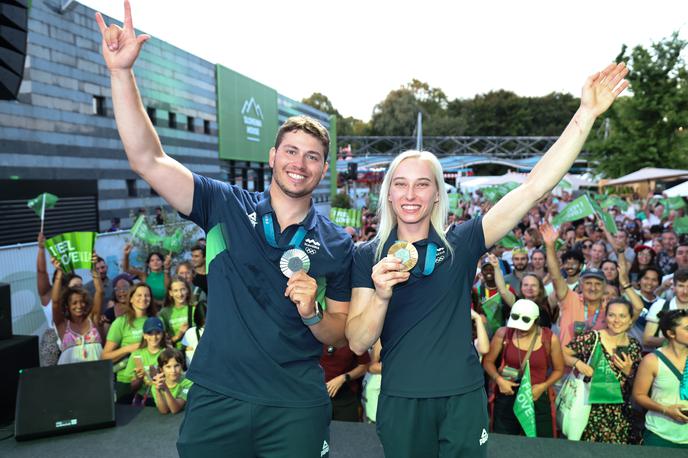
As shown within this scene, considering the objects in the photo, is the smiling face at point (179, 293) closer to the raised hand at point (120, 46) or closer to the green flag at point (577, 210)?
the raised hand at point (120, 46)

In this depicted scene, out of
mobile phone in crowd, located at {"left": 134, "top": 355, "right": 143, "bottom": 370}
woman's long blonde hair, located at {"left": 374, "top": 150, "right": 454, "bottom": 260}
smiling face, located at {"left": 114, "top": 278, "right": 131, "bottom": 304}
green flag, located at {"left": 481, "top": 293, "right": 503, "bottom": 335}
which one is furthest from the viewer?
smiling face, located at {"left": 114, "top": 278, "right": 131, "bottom": 304}

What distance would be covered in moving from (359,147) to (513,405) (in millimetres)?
60764

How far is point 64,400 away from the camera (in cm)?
331

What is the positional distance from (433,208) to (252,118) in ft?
82.7

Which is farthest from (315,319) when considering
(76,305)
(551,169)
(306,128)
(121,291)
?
(121,291)

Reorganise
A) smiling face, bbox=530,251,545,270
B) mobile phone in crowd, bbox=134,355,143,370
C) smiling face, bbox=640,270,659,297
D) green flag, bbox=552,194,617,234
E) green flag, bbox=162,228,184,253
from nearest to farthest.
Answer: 1. mobile phone in crowd, bbox=134,355,143,370
2. smiling face, bbox=640,270,659,297
3. smiling face, bbox=530,251,545,270
4. green flag, bbox=552,194,617,234
5. green flag, bbox=162,228,184,253

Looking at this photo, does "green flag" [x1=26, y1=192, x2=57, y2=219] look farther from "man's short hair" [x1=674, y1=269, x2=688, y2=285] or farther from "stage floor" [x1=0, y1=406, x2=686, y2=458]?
"man's short hair" [x1=674, y1=269, x2=688, y2=285]

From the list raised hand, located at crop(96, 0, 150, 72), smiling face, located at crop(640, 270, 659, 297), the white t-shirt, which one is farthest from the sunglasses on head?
raised hand, located at crop(96, 0, 150, 72)

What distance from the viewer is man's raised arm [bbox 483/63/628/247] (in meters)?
2.23

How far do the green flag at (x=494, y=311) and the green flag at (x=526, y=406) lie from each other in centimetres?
112

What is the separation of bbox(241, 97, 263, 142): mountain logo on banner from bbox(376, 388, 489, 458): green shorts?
24.8 m

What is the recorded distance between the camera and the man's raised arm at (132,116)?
75.2 inches

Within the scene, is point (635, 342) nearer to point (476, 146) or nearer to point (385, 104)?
point (476, 146)

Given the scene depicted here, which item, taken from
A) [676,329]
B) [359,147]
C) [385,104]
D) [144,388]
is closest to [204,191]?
[144,388]
